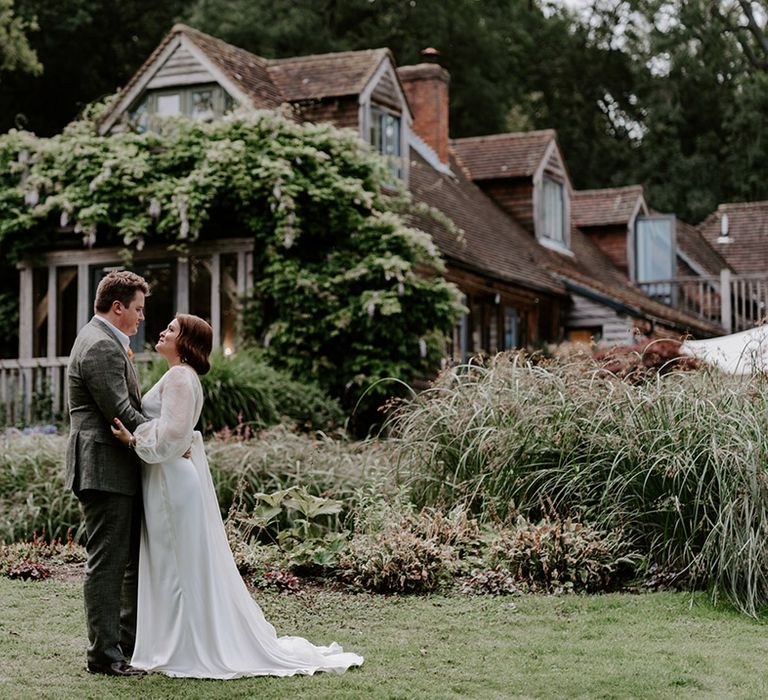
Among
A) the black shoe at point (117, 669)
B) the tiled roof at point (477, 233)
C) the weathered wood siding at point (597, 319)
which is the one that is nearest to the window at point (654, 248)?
Result: the tiled roof at point (477, 233)

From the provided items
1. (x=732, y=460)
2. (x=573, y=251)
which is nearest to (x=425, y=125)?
(x=573, y=251)

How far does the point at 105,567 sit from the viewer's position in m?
6.35

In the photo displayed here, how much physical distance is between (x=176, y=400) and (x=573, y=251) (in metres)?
24.2

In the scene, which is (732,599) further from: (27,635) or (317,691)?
(27,635)

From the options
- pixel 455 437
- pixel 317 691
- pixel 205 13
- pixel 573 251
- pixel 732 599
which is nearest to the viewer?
pixel 317 691

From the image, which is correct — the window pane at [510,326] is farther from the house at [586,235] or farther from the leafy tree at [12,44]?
the leafy tree at [12,44]

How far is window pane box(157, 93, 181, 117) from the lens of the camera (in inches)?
779

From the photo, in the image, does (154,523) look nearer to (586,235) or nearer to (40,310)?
(40,310)

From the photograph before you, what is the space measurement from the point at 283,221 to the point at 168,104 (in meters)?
4.08

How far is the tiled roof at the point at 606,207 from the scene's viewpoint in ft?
107

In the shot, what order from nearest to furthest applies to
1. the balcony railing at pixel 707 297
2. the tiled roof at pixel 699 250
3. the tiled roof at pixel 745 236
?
the balcony railing at pixel 707 297
the tiled roof at pixel 699 250
the tiled roof at pixel 745 236

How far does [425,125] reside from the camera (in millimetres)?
25688

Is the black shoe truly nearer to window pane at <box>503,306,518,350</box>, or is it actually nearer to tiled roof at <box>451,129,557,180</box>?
window pane at <box>503,306,518,350</box>

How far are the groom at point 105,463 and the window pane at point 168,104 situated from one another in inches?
542
